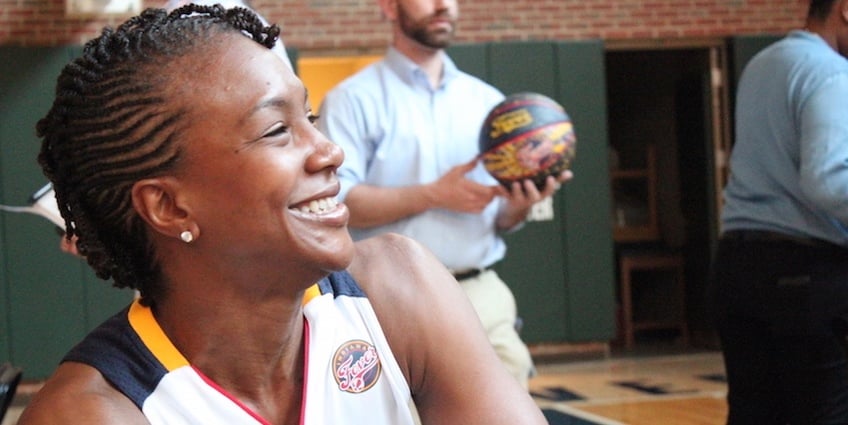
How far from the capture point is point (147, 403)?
1488mm

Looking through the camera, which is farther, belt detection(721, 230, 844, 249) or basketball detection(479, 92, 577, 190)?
basketball detection(479, 92, 577, 190)

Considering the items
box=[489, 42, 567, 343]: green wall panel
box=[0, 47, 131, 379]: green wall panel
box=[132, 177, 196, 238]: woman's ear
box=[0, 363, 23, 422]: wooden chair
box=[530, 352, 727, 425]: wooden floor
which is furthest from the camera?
box=[489, 42, 567, 343]: green wall panel

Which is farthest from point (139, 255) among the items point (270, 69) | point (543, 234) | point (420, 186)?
point (543, 234)

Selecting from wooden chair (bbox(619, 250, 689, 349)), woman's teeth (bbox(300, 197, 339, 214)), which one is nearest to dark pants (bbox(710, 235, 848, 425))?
woman's teeth (bbox(300, 197, 339, 214))

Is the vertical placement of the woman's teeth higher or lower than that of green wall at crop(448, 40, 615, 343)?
higher

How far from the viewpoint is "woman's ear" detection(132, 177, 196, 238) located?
153 centimetres

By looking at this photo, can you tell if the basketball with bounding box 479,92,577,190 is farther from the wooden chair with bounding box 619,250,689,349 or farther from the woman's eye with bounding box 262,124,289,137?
the wooden chair with bounding box 619,250,689,349

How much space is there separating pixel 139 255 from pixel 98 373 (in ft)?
0.67

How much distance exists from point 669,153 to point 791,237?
844cm

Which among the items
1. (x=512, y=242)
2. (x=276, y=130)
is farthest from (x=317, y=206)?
(x=512, y=242)

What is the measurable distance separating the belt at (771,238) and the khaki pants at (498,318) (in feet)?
2.39

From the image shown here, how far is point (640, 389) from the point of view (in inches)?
299

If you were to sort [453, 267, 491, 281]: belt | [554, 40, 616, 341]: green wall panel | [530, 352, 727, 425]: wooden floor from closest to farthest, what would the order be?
[453, 267, 491, 281]: belt, [530, 352, 727, 425]: wooden floor, [554, 40, 616, 341]: green wall panel

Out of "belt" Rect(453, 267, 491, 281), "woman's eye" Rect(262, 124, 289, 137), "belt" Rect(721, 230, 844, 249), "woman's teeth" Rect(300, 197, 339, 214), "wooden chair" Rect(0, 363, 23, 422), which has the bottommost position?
"belt" Rect(453, 267, 491, 281)
